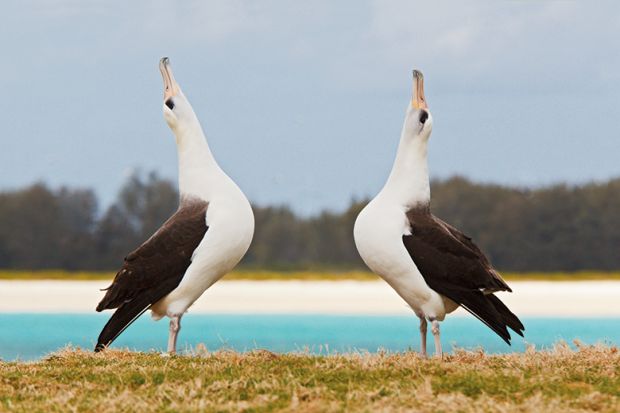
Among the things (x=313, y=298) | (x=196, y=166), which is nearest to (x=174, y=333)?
(x=196, y=166)

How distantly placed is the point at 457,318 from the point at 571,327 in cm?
780

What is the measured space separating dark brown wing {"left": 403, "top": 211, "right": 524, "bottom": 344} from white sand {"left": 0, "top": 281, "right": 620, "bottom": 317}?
80.2 ft

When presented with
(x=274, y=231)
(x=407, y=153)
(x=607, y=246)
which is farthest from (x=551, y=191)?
(x=407, y=153)

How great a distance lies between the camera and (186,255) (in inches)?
359

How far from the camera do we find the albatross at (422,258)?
8758 mm

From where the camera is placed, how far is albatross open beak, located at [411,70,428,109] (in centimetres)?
948

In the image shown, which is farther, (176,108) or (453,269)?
(176,108)

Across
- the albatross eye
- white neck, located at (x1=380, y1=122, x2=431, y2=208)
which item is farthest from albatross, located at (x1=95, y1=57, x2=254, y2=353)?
the albatross eye

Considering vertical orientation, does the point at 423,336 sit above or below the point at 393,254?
below

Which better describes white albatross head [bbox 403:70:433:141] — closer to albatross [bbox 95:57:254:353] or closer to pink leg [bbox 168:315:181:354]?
albatross [bbox 95:57:254:353]

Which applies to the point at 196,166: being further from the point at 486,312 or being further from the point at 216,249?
the point at 486,312

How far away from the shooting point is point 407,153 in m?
9.34

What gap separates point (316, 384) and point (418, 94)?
10.7 feet


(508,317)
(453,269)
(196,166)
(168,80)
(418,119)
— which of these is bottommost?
(508,317)
